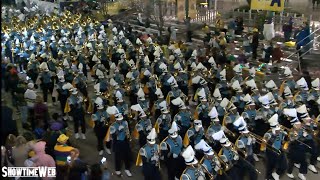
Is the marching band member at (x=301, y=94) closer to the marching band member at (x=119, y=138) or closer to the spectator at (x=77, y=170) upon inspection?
the marching band member at (x=119, y=138)

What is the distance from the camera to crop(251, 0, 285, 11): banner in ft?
52.5

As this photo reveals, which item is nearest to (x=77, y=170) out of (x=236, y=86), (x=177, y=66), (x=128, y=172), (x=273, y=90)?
(x=128, y=172)

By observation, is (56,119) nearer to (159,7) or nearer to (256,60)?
(256,60)

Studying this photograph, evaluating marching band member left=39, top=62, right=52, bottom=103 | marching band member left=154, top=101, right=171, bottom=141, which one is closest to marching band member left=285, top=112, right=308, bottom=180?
marching band member left=154, top=101, right=171, bottom=141

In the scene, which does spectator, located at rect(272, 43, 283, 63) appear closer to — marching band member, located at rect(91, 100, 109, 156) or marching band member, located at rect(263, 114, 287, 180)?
marching band member, located at rect(263, 114, 287, 180)

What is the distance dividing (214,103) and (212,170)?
3.27 m

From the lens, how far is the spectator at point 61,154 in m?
8.43

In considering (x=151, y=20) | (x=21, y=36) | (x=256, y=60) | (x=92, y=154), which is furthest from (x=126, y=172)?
(x=151, y=20)

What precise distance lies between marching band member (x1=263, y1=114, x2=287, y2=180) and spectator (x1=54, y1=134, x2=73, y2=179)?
4167mm

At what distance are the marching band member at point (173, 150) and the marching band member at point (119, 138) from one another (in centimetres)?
99

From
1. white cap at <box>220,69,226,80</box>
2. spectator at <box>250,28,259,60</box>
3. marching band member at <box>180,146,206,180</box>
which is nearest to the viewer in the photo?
marching band member at <box>180,146,206,180</box>

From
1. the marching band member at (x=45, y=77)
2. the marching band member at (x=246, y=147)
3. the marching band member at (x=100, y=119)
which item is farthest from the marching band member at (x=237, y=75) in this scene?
the marching band member at (x=45, y=77)

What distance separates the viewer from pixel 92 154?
11586 mm

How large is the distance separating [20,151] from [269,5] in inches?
435
